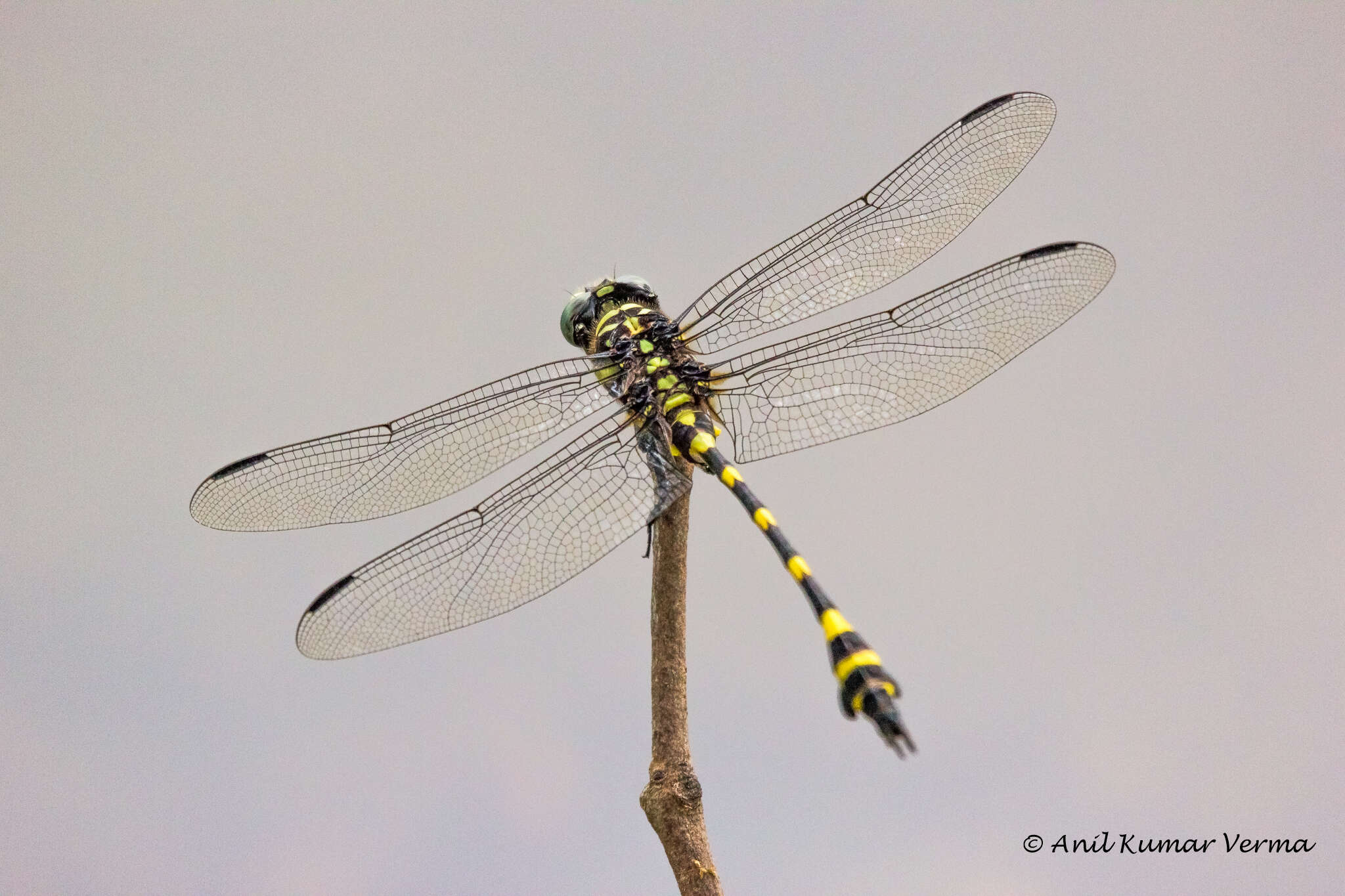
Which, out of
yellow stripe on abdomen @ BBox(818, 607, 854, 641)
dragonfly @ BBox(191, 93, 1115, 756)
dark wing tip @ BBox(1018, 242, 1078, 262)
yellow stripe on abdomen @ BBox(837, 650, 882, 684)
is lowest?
yellow stripe on abdomen @ BBox(837, 650, 882, 684)

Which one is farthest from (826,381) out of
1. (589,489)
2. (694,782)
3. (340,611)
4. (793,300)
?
(340,611)

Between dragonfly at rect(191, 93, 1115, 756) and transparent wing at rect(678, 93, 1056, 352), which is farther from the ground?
transparent wing at rect(678, 93, 1056, 352)

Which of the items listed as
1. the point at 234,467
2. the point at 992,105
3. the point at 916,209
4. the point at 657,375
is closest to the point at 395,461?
the point at 234,467

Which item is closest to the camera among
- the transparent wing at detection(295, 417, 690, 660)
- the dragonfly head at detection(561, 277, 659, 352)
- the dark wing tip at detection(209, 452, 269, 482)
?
the transparent wing at detection(295, 417, 690, 660)

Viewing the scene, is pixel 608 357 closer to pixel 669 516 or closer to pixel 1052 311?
pixel 669 516

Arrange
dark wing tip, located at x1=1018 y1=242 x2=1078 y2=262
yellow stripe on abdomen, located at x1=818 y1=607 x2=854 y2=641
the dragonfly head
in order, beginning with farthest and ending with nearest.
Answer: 1. the dragonfly head
2. dark wing tip, located at x1=1018 y1=242 x2=1078 y2=262
3. yellow stripe on abdomen, located at x1=818 y1=607 x2=854 y2=641

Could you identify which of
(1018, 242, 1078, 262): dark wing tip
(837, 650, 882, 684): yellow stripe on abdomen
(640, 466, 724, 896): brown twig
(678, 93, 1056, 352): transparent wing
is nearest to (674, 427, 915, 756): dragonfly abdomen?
(837, 650, 882, 684): yellow stripe on abdomen

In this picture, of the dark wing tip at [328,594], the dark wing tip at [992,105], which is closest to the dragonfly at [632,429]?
the dark wing tip at [328,594]

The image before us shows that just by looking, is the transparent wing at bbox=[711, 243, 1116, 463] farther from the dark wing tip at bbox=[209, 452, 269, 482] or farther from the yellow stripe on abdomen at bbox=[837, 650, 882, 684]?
the dark wing tip at bbox=[209, 452, 269, 482]
